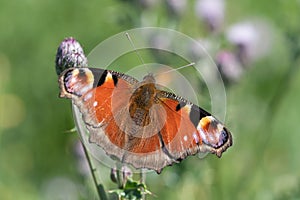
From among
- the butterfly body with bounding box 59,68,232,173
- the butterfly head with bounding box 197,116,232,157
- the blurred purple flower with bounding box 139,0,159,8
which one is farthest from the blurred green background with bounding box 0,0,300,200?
the butterfly head with bounding box 197,116,232,157

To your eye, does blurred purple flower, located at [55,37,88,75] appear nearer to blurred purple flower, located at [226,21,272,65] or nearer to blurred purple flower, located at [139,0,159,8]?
blurred purple flower, located at [139,0,159,8]

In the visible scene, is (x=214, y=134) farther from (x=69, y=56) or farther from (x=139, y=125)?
(x=69, y=56)

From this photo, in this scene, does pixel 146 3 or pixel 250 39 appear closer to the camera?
pixel 146 3

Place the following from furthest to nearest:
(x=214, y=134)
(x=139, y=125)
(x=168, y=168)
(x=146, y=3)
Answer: (x=146, y=3)
(x=168, y=168)
(x=139, y=125)
(x=214, y=134)

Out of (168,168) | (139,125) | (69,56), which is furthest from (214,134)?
(168,168)

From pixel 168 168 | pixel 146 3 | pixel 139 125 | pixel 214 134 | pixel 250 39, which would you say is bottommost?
pixel 214 134

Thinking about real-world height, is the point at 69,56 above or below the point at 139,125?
above

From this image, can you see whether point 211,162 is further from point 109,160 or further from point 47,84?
point 47,84
